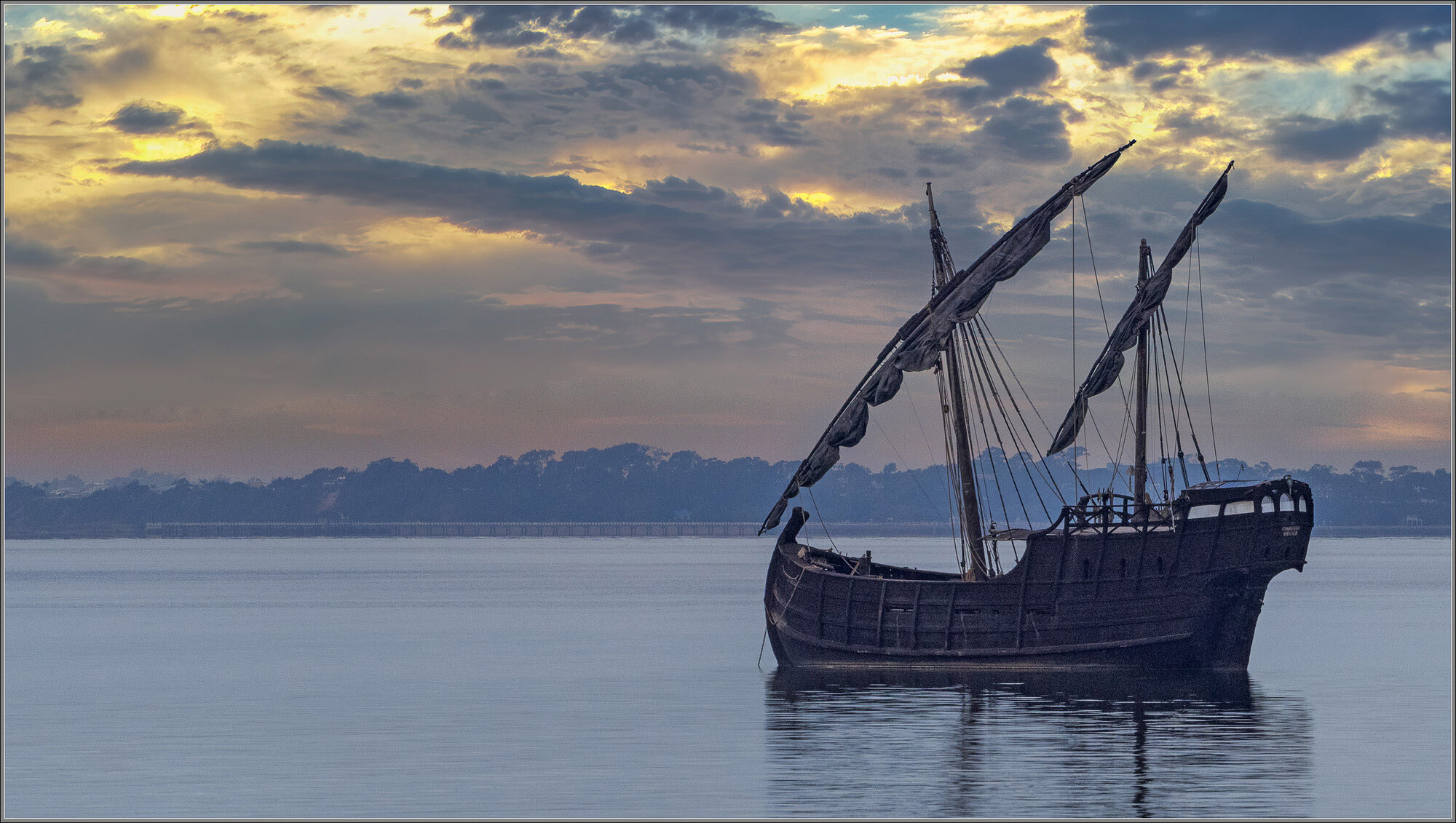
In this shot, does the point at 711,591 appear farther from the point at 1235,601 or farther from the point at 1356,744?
the point at 1356,744

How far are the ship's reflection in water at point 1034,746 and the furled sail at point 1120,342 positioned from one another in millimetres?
9371

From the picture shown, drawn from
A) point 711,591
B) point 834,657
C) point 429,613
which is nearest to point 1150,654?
point 834,657

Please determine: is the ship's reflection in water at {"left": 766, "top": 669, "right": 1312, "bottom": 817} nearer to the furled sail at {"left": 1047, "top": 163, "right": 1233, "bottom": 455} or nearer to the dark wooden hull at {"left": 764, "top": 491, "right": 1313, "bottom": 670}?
the dark wooden hull at {"left": 764, "top": 491, "right": 1313, "bottom": 670}

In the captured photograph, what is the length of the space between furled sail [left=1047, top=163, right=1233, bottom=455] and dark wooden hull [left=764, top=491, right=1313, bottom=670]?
7072mm

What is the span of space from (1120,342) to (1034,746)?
73.7 feet

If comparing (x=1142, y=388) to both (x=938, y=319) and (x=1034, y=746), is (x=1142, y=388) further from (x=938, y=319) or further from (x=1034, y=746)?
(x=1034, y=746)

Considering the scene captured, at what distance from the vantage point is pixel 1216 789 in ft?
102

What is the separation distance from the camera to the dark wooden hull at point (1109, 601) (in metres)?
48.5

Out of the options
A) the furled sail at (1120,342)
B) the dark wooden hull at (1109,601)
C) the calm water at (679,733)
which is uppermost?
the furled sail at (1120,342)

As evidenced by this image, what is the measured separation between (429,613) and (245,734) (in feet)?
224

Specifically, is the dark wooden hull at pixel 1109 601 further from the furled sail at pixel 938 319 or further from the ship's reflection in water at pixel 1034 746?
the furled sail at pixel 938 319

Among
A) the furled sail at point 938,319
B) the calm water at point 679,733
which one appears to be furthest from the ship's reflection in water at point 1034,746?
the furled sail at point 938,319

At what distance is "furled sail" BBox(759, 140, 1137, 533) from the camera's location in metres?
55.0

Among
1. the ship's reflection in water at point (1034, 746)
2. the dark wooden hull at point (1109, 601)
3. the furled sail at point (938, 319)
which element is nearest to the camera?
the ship's reflection in water at point (1034, 746)
